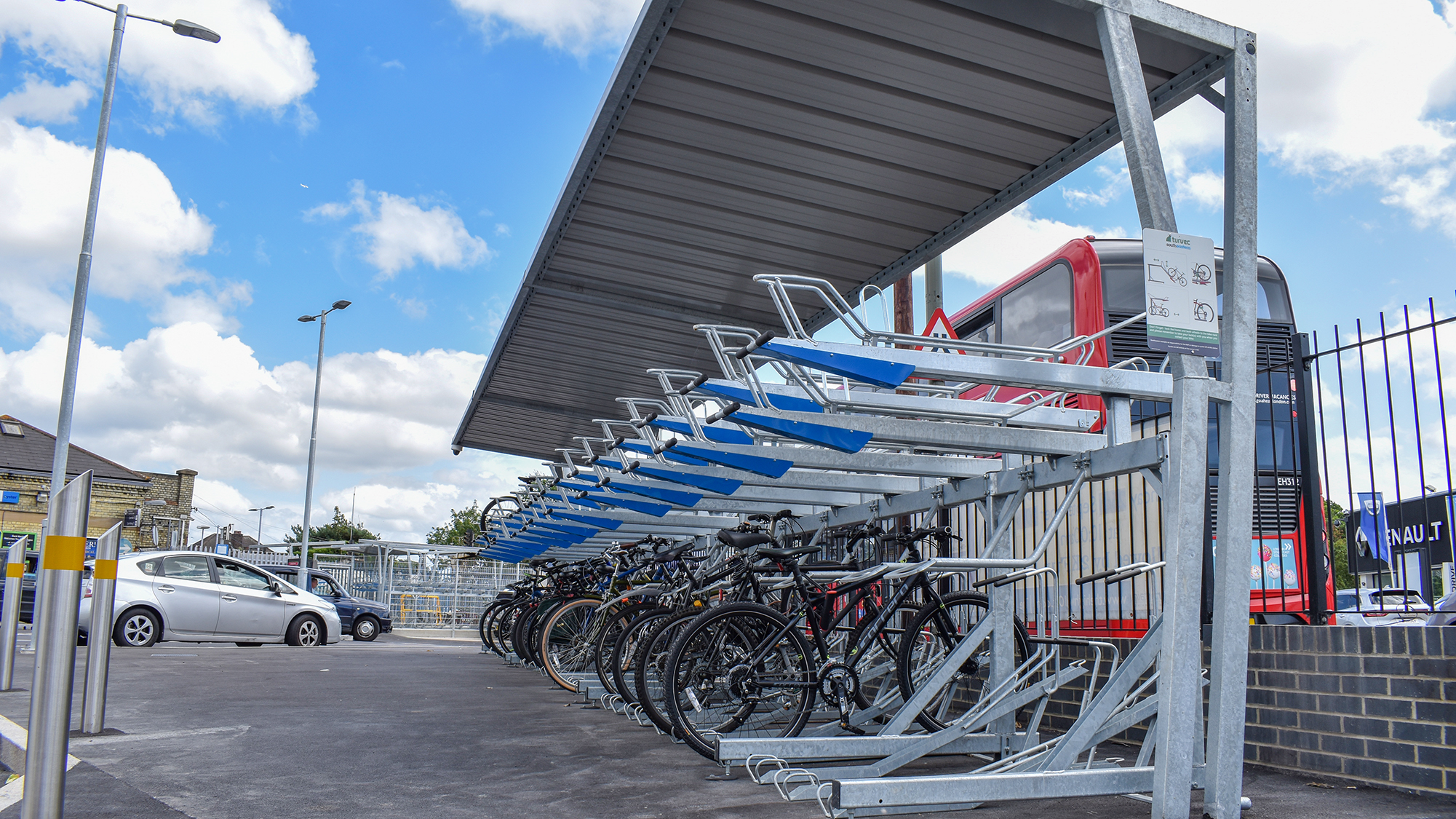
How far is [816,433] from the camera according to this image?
4535 millimetres

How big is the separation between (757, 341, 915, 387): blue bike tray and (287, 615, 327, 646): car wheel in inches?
573

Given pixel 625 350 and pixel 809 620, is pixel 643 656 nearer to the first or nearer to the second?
pixel 809 620

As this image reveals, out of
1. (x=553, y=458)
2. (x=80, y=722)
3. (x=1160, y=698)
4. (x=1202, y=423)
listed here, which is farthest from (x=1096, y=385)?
(x=553, y=458)

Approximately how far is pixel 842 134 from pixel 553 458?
41.1 ft

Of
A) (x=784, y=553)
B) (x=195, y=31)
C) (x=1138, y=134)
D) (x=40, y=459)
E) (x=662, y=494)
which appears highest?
(x=195, y=31)

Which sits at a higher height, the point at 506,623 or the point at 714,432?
the point at 714,432

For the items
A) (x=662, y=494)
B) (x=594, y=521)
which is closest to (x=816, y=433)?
(x=662, y=494)

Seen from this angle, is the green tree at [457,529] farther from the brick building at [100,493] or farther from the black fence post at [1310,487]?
the black fence post at [1310,487]

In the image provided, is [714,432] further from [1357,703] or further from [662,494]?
[1357,703]

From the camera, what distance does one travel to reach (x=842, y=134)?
19.9ft

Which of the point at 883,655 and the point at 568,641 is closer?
the point at 883,655

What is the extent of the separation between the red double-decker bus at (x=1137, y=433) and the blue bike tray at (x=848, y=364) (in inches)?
40.9

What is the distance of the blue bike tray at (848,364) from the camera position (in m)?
4.14

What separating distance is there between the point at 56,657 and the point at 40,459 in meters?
44.2
